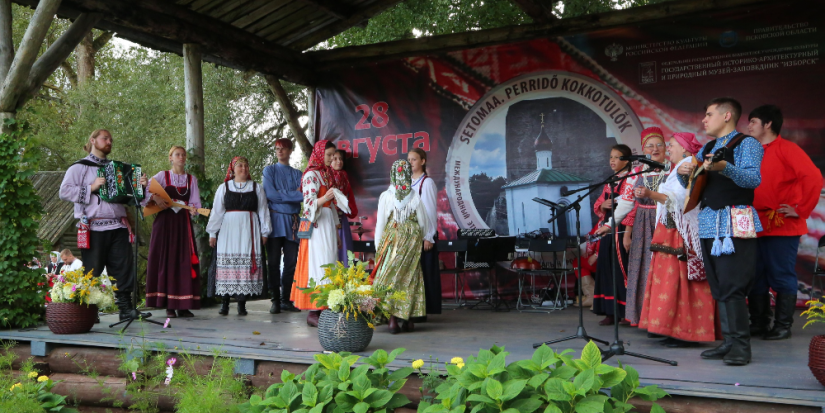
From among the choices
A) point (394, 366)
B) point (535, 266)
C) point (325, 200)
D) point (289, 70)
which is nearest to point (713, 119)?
point (394, 366)

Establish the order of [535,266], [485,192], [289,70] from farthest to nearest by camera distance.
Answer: [289,70] → [485,192] → [535,266]

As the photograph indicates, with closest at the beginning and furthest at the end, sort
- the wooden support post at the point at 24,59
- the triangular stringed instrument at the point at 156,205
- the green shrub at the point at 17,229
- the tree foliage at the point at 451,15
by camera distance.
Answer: the green shrub at the point at 17,229, the wooden support post at the point at 24,59, the triangular stringed instrument at the point at 156,205, the tree foliage at the point at 451,15

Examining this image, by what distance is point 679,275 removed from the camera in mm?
4281

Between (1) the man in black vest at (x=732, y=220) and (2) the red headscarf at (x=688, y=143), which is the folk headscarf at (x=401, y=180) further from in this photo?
(1) the man in black vest at (x=732, y=220)

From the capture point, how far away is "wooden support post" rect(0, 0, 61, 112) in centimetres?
545

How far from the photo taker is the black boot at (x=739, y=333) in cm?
360

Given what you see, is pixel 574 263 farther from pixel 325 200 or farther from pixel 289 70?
pixel 289 70

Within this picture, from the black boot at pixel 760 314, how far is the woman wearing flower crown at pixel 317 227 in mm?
3344

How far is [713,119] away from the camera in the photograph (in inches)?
146

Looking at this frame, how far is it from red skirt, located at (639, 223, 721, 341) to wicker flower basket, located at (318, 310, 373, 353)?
6.26 ft

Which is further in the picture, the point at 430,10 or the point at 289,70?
the point at 430,10

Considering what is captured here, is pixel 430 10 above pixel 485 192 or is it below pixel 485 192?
above

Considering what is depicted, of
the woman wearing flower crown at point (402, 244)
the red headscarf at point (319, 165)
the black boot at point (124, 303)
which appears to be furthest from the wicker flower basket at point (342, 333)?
the black boot at point (124, 303)

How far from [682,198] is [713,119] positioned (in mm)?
628
